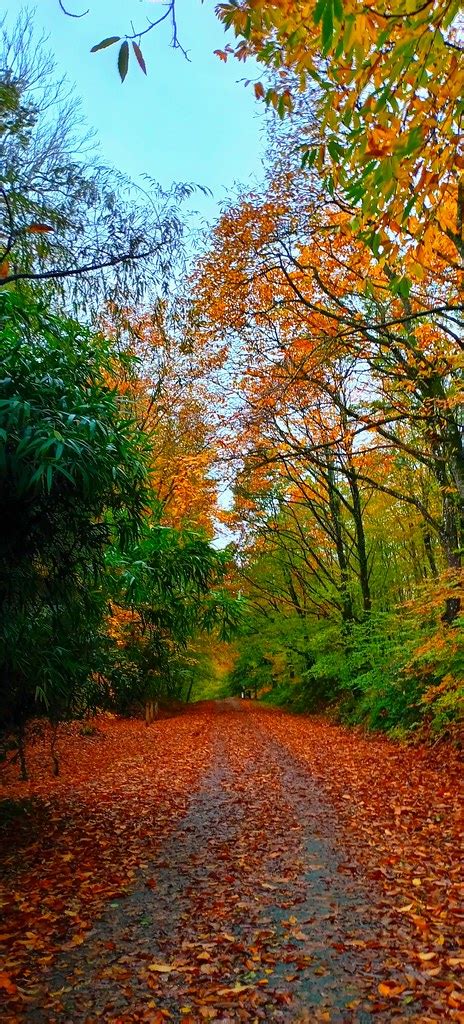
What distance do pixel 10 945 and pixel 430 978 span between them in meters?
2.43

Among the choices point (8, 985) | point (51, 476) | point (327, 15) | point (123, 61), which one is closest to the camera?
point (327, 15)

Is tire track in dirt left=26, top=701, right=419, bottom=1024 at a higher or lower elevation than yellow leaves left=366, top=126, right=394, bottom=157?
lower

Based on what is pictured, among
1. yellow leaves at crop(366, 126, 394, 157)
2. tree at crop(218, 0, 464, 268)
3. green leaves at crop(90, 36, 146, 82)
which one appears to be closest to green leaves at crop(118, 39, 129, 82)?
green leaves at crop(90, 36, 146, 82)

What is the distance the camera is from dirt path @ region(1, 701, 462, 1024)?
2699mm

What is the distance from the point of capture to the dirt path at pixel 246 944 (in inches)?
106

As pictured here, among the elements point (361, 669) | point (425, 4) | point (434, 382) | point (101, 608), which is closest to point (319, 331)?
point (434, 382)

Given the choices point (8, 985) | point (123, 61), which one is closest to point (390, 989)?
point (8, 985)

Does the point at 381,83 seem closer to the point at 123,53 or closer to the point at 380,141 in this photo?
the point at 380,141

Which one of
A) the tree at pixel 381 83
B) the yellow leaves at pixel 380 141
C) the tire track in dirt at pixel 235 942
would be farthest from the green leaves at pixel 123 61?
the tire track in dirt at pixel 235 942

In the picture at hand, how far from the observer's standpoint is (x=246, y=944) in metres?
3.32

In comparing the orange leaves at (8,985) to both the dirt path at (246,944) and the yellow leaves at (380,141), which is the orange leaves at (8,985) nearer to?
the dirt path at (246,944)

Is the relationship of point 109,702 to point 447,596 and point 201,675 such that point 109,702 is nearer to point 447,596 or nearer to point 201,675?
point 447,596

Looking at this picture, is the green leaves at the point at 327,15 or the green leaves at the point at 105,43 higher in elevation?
the green leaves at the point at 105,43

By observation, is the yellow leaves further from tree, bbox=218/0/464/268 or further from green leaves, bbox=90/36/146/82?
green leaves, bbox=90/36/146/82
